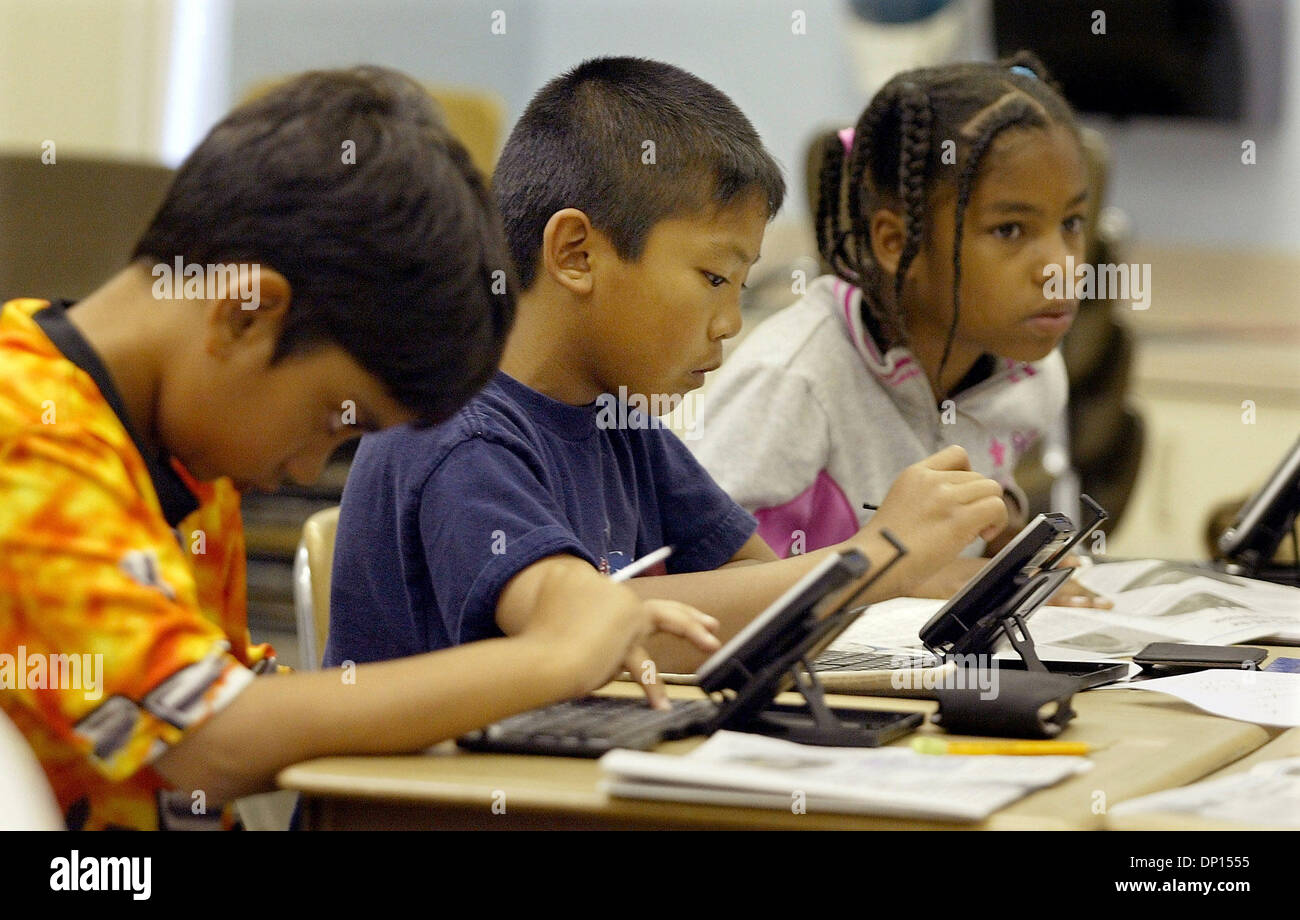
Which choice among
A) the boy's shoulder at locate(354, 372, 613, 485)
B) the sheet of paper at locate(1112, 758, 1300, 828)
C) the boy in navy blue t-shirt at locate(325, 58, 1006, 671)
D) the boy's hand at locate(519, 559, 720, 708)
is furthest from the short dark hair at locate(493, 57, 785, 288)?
the sheet of paper at locate(1112, 758, 1300, 828)

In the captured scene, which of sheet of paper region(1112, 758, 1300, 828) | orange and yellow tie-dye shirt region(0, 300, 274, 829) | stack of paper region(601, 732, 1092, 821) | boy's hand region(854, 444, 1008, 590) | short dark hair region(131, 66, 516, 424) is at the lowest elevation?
sheet of paper region(1112, 758, 1300, 828)

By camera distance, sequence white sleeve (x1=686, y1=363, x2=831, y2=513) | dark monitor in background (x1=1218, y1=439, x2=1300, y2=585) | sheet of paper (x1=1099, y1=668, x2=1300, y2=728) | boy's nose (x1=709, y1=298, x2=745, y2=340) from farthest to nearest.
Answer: white sleeve (x1=686, y1=363, x2=831, y2=513) < dark monitor in background (x1=1218, y1=439, x2=1300, y2=585) < boy's nose (x1=709, y1=298, x2=745, y2=340) < sheet of paper (x1=1099, y1=668, x2=1300, y2=728)

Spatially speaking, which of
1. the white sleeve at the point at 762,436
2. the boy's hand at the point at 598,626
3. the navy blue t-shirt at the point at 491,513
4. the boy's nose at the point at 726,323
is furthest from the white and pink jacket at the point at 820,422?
the boy's hand at the point at 598,626

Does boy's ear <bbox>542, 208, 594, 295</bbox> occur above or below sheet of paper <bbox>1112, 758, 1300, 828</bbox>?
above

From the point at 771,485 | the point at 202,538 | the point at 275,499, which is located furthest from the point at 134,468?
the point at 275,499

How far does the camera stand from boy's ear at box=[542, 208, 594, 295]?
1.24m

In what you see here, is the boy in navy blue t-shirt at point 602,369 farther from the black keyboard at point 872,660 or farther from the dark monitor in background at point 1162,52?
the dark monitor in background at point 1162,52

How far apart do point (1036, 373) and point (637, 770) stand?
129 centimetres

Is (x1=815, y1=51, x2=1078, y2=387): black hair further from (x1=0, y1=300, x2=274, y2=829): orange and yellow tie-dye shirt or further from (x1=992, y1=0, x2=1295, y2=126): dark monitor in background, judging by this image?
(x1=992, y1=0, x2=1295, y2=126): dark monitor in background

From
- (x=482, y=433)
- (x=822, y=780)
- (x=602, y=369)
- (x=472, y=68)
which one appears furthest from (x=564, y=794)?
(x=472, y=68)

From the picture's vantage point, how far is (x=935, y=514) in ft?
3.87

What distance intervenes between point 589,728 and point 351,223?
1.03 feet

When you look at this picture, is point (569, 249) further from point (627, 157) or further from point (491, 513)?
point (491, 513)

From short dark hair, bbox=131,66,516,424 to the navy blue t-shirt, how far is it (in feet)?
0.49
